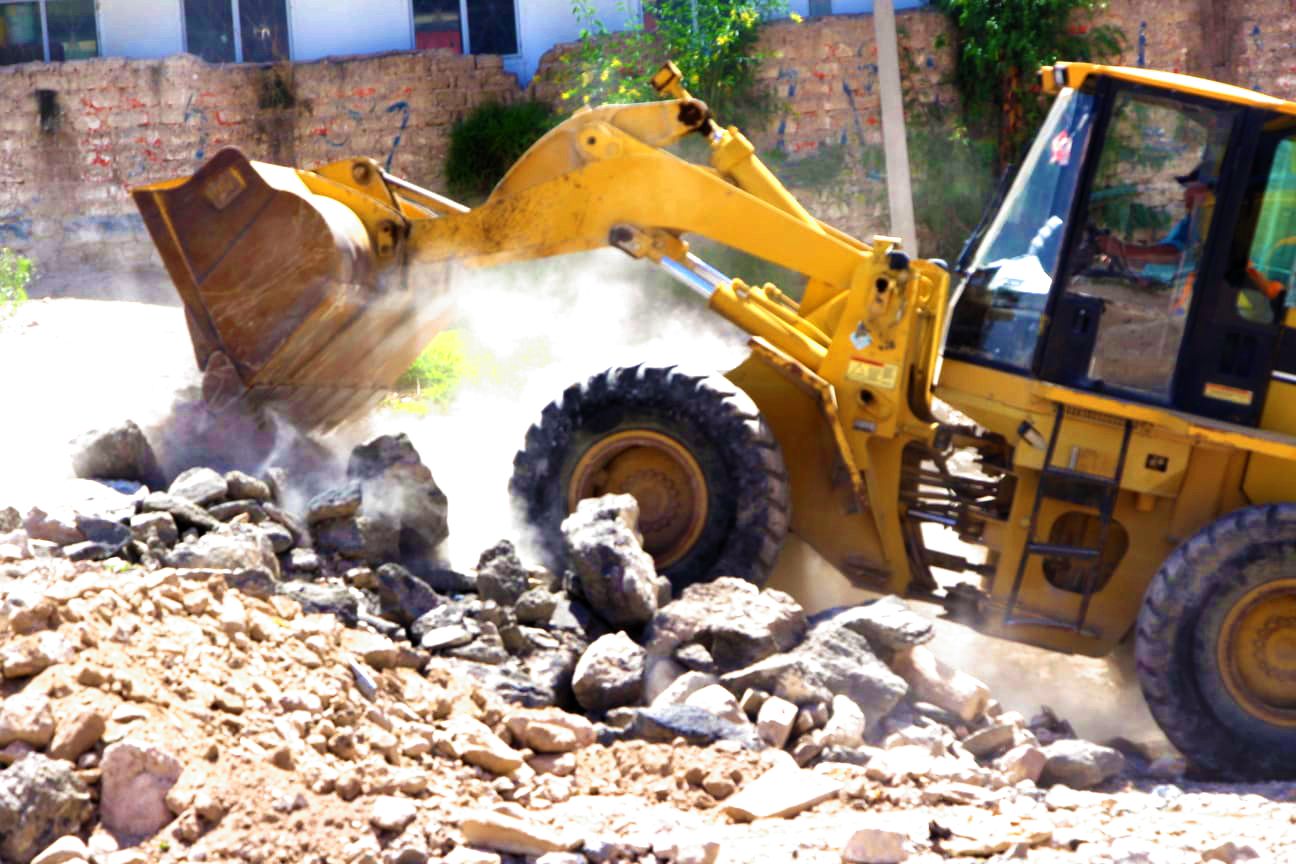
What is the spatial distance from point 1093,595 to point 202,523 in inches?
138

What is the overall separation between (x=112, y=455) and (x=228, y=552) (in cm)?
143

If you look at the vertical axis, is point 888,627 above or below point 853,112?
below

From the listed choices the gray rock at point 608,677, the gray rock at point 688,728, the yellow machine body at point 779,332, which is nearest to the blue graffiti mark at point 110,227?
the yellow machine body at point 779,332

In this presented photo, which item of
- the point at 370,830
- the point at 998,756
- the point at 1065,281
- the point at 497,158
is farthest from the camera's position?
the point at 497,158

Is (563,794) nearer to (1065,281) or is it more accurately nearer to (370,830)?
(370,830)

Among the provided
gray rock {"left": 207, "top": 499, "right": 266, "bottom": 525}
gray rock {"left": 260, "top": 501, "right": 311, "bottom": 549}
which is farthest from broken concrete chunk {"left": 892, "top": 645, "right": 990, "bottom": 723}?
gray rock {"left": 207, "top": 499, "right": 266, "bottom": 525}

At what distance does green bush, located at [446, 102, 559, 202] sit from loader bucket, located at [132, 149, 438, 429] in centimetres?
974

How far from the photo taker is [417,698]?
5617 millimetres

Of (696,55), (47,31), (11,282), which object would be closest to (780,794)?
(11,282)

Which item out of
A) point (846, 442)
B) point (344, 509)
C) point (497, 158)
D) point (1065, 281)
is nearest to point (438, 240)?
point (344, 509)

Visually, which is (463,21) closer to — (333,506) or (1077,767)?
(333,506)

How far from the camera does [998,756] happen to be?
6.12 m

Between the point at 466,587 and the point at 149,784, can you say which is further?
the point at 466,587

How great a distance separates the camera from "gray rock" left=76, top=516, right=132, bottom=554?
636 cm
